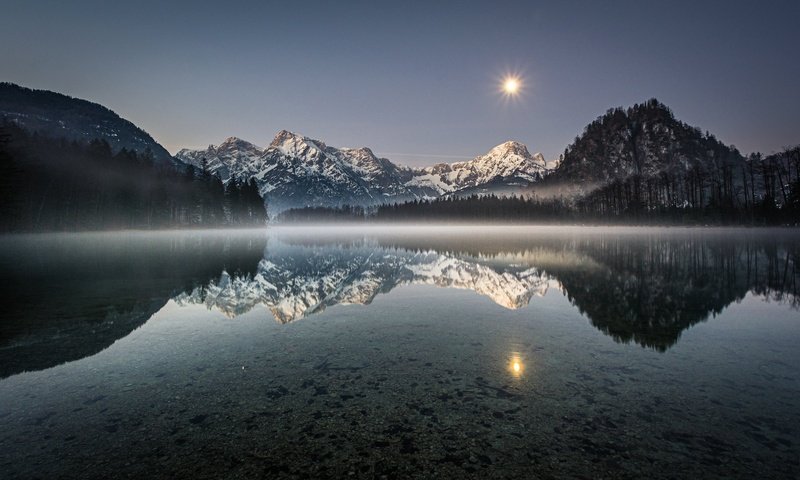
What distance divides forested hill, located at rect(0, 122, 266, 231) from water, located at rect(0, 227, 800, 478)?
7975 centimetres

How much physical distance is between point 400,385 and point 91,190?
114 m

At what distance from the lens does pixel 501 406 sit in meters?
8.54

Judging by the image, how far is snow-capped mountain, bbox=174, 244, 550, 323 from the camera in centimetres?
2008

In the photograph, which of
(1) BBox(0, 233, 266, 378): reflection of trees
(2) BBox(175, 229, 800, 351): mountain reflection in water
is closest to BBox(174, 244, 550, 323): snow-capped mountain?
(2) BBox(175, 229, 800, 351): mountain reflection in water

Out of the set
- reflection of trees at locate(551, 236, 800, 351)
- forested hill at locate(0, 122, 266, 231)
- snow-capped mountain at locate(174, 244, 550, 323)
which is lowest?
reflection of trees at locate(551, 236, 800, 351)

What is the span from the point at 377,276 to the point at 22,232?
95.3 m

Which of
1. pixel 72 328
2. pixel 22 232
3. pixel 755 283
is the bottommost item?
pixel 755 283

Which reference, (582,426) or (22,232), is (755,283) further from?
(22,232)

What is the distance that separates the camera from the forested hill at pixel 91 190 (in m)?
78.8

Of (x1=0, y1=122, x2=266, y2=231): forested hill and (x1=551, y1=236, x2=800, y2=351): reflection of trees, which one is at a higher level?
(x1=0, y1=122, x2=266, y2=231): forested hill

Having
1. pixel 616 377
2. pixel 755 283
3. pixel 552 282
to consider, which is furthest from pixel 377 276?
pixel 755 283

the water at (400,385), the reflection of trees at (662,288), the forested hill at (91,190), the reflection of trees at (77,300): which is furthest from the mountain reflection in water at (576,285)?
the forested hill at (91,190)

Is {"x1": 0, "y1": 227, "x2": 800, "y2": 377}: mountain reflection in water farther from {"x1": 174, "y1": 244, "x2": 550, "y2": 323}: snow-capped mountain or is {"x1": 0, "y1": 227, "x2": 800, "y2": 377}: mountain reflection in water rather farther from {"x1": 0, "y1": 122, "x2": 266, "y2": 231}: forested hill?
{"x1": 0, "y1": 122, "x2": 266, "y2": 231}: forested hill

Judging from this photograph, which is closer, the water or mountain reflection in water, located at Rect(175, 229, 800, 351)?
the water
